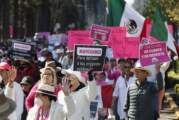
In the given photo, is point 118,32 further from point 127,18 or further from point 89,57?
point 89,57

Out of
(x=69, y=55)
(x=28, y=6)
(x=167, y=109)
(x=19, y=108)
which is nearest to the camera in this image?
(x=19, y=108)

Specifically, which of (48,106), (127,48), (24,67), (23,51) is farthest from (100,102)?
(48,106)

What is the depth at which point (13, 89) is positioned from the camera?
20.5 feet

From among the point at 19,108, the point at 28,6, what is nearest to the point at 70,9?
the point at 28,6

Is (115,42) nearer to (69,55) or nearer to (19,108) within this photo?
(69,55)

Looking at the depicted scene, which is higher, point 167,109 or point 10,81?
point 10,81

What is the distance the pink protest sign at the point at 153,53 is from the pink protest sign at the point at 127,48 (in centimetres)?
214

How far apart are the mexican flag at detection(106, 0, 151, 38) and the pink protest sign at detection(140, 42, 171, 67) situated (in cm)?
225

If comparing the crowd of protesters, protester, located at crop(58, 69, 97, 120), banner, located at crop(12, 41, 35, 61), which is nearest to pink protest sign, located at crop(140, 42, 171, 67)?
the crowd of protesters

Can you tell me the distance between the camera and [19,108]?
22.8ft

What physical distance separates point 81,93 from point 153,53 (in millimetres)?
3154

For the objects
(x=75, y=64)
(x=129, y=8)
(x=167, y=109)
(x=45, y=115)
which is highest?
(x=129, y=8)

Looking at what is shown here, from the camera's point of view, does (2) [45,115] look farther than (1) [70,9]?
No

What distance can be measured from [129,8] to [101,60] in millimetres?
4294
